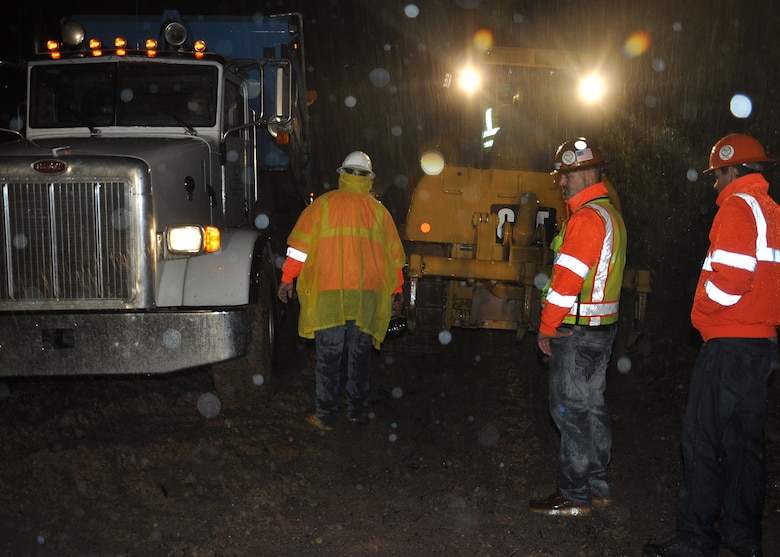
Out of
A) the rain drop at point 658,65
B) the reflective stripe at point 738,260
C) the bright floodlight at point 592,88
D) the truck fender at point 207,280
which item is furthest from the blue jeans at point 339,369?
the rain drop at point 658,65

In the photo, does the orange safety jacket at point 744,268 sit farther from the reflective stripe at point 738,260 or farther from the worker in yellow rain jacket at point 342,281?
the worker in yellow rain jacket at point 342,281

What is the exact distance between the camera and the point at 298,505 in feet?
15.1

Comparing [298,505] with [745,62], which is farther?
[745,62]

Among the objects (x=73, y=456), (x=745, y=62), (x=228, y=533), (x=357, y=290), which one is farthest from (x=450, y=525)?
(x=745, y=62)

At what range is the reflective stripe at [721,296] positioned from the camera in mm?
3666

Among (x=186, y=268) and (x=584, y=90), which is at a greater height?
→ (x=584, y=90)

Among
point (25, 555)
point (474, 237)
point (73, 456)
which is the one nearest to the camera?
point (25, 555)

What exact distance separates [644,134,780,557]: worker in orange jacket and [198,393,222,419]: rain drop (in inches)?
138

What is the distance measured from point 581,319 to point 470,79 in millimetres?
4656

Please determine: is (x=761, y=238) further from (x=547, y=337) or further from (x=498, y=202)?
(x=498, y=202)

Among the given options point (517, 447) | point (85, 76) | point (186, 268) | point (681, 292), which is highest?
point (85, 76)

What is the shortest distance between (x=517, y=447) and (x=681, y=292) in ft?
13.5

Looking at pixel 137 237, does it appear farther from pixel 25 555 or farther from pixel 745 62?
pixel 745 62

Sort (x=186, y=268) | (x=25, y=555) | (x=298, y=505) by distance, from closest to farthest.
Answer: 1. (x=25, y=555)
2. (x=298, y=505)
3. (x=186, y=268)
